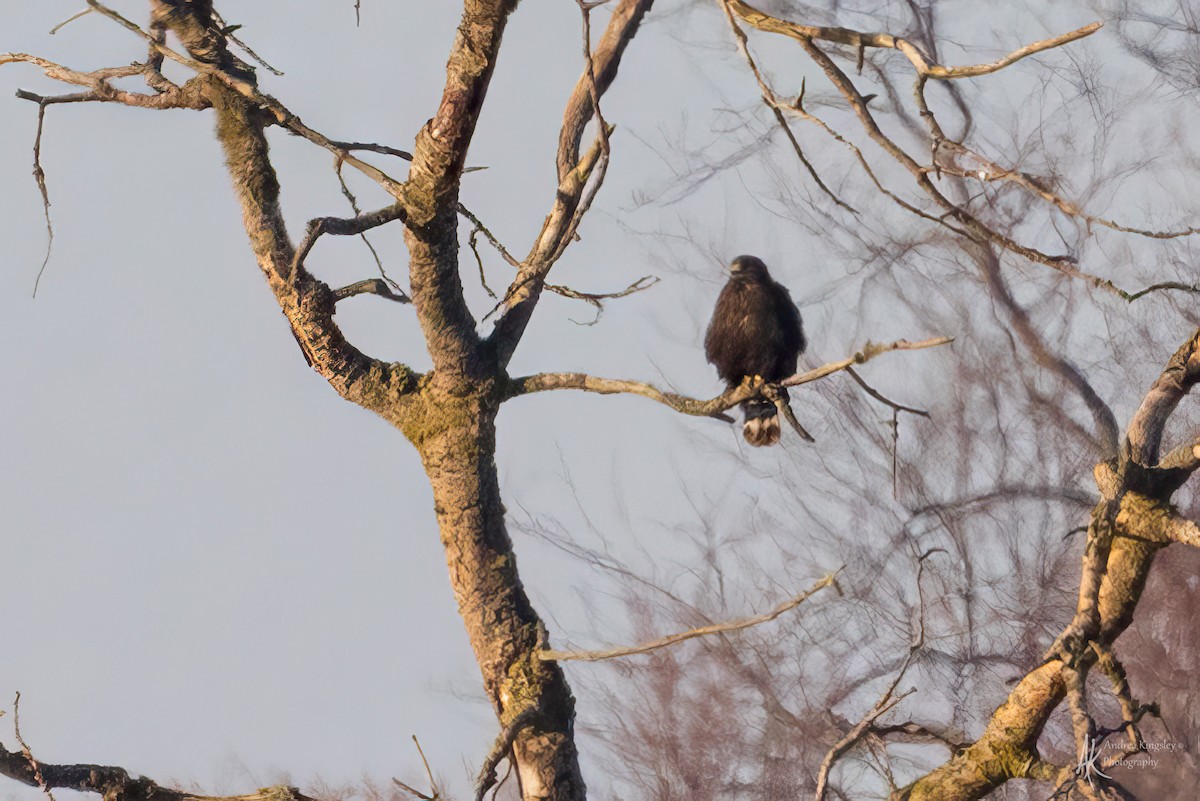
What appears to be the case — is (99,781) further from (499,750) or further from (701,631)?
(701,631)

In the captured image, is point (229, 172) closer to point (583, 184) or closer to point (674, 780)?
point (583, 184)

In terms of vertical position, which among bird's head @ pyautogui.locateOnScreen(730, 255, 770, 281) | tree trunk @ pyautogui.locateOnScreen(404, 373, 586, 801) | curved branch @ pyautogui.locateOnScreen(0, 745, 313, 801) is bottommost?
curved branch @ pyautogui.locateOnScreen(0, 745, 313, 801)

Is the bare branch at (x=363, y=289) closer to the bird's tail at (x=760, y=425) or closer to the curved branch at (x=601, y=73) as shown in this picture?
the curved branch at (x=601, y=73)

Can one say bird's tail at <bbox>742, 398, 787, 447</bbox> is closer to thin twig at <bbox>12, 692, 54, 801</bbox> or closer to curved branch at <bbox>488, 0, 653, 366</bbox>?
curved branch at <bbox>488, 0, 653, 366</bbox>

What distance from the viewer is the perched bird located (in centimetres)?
380

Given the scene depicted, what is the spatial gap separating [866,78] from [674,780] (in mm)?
2575

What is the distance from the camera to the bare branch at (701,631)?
1841 millimetres

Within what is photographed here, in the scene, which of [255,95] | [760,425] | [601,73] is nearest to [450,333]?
[255,95]

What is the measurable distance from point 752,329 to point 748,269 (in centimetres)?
25

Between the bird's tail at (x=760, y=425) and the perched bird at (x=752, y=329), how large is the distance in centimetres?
46

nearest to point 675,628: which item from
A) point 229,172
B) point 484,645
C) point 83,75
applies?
point 484,645

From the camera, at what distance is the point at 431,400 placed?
256cm

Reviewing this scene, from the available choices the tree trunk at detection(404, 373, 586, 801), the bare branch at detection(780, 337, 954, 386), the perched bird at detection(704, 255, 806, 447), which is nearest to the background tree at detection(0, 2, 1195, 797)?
the tree trunk at detection(404, 373, 586, 801)

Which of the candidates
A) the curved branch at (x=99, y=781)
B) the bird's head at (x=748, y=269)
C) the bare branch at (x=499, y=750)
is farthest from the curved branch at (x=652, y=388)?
the bird's head at (x=748, y=269)
